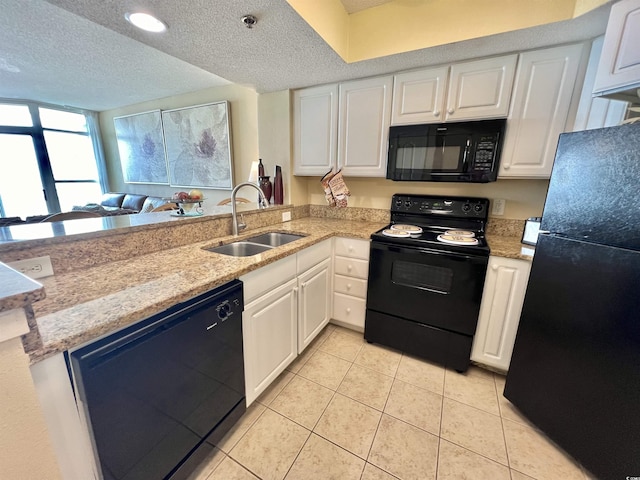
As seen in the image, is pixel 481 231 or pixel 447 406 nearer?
pixel 447 406

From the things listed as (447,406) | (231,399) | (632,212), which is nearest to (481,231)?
(632,212)

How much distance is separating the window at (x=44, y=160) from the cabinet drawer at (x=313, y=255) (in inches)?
211

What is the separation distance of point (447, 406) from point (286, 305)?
1.16 metres

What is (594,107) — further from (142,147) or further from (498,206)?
(142,147)

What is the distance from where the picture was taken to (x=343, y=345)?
6.82ft

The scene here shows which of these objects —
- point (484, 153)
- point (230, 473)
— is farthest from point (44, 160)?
point (484, 153)

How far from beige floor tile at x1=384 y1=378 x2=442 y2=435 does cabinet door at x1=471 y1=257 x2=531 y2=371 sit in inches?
18.6

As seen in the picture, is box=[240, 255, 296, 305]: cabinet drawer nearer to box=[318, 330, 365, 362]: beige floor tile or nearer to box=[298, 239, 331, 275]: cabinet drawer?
box=[298, 239, 331, 275]: cabinet drawer

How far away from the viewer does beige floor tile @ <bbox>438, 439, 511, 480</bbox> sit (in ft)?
3.80

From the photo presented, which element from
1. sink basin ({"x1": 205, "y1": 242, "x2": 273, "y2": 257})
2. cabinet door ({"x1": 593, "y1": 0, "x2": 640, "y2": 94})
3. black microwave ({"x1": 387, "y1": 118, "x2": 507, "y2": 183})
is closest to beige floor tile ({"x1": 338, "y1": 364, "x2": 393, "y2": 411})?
sink basin ({"x1": 205, "y1": 242, "x2": 273, "y2": 257})

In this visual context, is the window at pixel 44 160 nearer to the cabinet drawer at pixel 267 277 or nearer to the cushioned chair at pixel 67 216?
the cushioned chair at pixel 67 216

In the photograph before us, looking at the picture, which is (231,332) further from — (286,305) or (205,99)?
(205,99)

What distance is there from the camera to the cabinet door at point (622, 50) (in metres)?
1.11

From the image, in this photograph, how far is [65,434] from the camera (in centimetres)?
70
